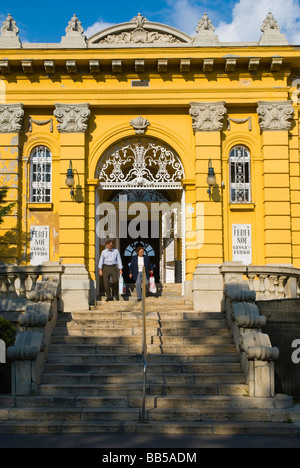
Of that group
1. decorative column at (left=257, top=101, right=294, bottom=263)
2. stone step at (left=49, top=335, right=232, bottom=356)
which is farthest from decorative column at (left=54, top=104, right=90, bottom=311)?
decorative column at (left=257, top=101, right=294, bottom=263)

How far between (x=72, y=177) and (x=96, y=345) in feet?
18.3

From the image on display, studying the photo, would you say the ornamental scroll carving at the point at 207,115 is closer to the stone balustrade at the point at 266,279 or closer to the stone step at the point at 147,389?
the stone balustrade at the point at 266,279

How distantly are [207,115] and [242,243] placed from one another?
3.64 meters

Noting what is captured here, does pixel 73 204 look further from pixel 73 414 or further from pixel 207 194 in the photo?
pixel 73 414

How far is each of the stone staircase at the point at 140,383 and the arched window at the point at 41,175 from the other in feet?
15.0

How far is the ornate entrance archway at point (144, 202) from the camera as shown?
16594 mm

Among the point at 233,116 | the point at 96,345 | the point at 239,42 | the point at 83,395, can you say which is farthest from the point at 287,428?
the point at 239,42

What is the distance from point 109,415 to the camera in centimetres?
942

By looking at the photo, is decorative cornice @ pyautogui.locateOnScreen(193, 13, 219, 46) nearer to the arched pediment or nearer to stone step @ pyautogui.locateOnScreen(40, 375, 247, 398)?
the arched pediment

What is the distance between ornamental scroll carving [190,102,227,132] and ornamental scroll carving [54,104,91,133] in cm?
291

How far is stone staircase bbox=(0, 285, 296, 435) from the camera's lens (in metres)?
9.16

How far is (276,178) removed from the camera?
1609cm

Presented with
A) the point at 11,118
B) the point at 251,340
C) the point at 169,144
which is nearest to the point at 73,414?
the point at 251,340

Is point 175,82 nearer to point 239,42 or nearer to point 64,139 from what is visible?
point 239,42
